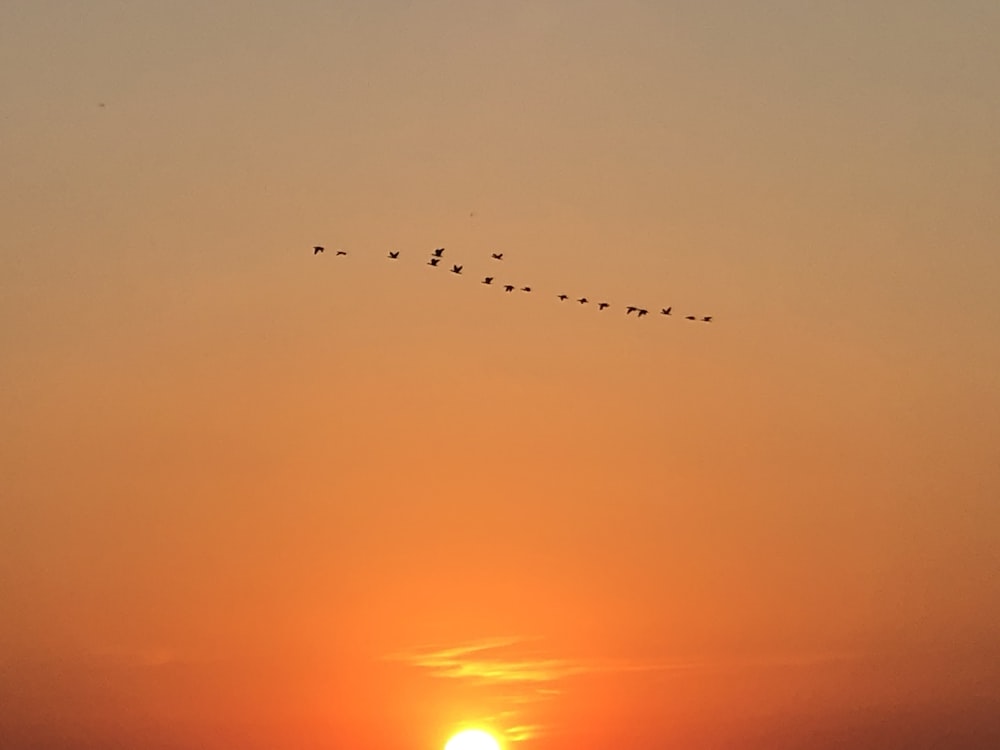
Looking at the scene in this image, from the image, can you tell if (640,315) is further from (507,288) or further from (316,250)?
(316,250)

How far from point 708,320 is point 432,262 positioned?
1900cm

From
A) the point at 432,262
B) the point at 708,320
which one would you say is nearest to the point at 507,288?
the point at 432,262

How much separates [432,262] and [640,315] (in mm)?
14925

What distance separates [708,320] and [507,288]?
549 inches

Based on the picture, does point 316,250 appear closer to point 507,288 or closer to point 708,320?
point 507,288

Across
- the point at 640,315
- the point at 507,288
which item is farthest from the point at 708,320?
the point at 507,288

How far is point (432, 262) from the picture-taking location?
101938mm

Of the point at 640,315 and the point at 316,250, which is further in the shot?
the point at 640,315

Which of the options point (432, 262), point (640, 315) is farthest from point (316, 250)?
point (640, 315)

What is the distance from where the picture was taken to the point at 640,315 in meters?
104

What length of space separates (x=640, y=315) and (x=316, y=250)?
75.4 ft

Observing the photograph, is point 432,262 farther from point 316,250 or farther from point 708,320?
point 708,320

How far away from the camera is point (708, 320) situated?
3979 inches
